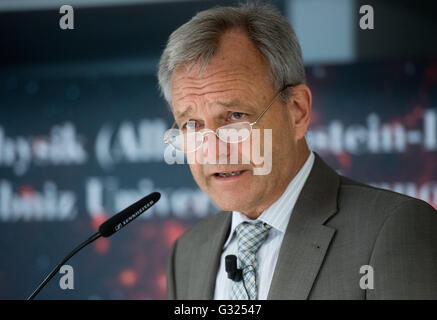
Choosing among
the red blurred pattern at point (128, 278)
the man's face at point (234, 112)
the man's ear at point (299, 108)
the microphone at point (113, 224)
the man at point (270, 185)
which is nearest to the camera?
the microphone at point (113, 224)

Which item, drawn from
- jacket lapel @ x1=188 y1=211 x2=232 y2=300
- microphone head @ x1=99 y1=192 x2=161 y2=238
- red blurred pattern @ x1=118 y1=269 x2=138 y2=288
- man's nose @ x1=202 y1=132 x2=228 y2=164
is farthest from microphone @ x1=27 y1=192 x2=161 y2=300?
red blurred pattern @ x1=118 y1=269 x2=138 y2=288

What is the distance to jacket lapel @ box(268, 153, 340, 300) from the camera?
145 cm

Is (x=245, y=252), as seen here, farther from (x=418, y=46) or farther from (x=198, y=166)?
(x=418, y=46)

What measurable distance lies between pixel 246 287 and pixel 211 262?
20 centimetres

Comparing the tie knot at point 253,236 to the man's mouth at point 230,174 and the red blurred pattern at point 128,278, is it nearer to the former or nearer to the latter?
the man's mouth at point 230,174

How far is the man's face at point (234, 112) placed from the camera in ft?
5.02

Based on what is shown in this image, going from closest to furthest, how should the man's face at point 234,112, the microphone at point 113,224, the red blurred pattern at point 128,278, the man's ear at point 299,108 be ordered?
the microphone at point 113,224 → the man's face at point 234,112 → the man's ear at point 299,108 → the red blurred pattern at point 128,278

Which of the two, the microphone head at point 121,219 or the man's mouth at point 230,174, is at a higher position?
the man's mouth at point 230,174

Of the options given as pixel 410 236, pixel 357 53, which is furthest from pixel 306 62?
pixel 410 236

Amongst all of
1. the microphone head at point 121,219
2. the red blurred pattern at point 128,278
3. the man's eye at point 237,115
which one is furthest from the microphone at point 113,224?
the red blurred pattern at point 128,278

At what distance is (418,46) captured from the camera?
125 inches

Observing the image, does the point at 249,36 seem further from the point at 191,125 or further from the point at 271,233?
the point at 271,233

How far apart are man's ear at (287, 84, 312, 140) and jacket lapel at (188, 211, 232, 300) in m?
0.37

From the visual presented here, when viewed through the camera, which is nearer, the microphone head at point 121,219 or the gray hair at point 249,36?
the microphone head at point 121,219
